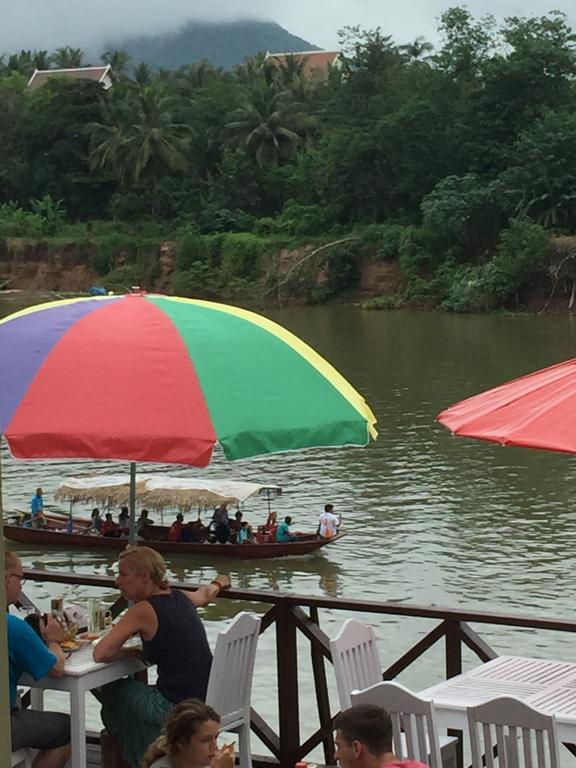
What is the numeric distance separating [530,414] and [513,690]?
1.07m

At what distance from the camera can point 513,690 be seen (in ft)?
17.8

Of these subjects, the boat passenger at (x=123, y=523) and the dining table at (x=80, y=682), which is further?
the boat passenger at (x=123, y=523)

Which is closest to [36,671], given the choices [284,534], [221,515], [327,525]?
[327,525]

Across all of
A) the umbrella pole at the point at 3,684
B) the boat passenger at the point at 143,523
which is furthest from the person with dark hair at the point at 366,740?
the boat passenger at the point at 143,523

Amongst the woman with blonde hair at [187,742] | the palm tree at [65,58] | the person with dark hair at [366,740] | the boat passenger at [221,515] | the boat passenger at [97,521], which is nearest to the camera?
the person with dark hair at [366,740]

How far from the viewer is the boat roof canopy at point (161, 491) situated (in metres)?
25.8

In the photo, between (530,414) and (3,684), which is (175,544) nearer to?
(530,414)

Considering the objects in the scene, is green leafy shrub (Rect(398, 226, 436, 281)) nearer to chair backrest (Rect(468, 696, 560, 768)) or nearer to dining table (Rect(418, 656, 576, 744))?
dining table (Rect(418, 656, 576, 744))

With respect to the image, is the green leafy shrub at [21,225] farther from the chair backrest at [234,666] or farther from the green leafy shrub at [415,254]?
the chair backrest at [234,666]

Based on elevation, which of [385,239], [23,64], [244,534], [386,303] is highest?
[23,64]

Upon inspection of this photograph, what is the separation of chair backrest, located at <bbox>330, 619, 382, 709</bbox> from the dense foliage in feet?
182

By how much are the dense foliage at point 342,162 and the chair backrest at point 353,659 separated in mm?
55507

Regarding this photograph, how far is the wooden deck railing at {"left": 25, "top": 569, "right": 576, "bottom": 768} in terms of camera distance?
17.9 feet

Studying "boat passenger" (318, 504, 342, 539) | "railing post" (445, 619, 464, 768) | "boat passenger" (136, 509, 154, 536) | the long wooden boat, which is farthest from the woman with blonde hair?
"boat passenger" (136, 509, 154, 536)
